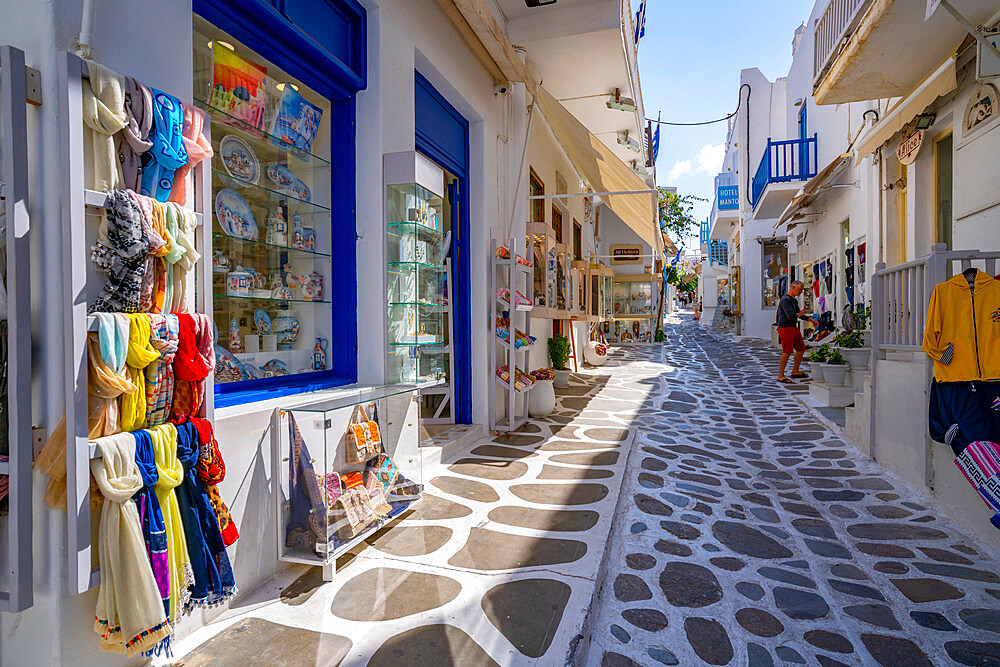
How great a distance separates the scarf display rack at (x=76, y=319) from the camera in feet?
5.39

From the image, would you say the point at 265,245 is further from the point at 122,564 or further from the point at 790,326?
the point at 790,326

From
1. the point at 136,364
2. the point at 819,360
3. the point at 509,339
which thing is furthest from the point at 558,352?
the point at 136,364

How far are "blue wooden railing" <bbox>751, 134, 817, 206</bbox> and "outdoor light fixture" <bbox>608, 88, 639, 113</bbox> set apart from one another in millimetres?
5830

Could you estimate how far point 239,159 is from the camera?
9.83ft

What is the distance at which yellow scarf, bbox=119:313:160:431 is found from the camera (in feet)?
5.86

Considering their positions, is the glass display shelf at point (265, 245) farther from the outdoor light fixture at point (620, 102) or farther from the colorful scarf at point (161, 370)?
the outdoor light fixture at point (620, 102)

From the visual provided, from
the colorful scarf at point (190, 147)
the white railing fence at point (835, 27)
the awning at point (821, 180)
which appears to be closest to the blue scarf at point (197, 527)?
the colorful scarf at point (190, 147)

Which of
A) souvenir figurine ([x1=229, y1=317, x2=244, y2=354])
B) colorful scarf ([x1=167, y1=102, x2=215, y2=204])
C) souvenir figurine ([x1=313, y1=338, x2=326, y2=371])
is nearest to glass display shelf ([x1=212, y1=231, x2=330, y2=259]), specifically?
souvenir figurine ([x1=229, y1=317, x2=244, y2=354])

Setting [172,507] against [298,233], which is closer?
[172,507]

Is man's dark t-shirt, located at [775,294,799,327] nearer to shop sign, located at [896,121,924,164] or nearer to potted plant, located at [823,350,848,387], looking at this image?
potted plant, located at [823,350,848,387]

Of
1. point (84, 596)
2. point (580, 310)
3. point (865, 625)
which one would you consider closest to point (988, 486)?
point (865, 625)

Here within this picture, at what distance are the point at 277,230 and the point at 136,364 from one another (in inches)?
64.1

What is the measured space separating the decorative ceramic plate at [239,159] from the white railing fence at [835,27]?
6330 mm

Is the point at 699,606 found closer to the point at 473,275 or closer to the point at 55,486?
the point at 55,486
